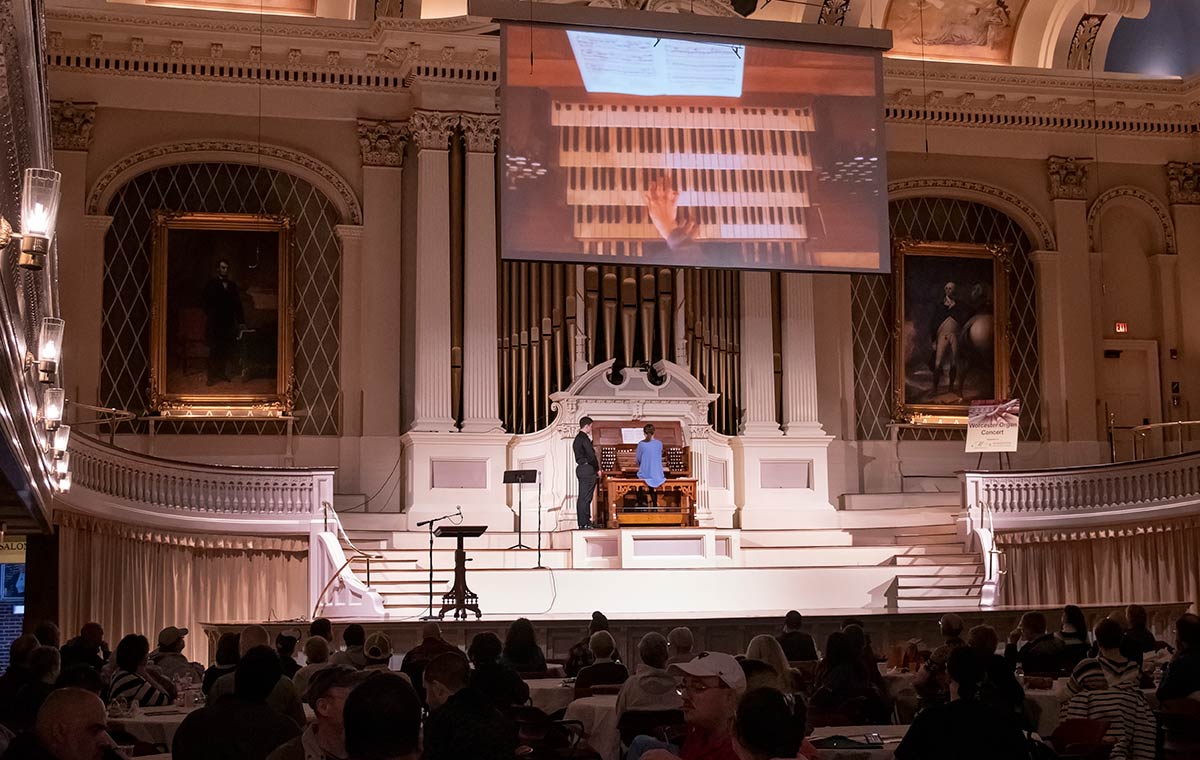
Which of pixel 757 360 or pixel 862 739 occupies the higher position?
pixel 757 360

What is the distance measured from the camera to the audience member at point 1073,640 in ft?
28.6

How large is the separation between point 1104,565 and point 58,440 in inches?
464

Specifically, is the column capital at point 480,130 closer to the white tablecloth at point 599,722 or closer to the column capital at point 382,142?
A: the column capital at point 382,142

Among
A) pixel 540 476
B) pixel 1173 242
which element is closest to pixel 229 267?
pixel 540 476

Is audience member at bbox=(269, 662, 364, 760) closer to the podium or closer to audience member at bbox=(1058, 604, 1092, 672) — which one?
audience member at bbox=(1058, 604, 1092, 672)

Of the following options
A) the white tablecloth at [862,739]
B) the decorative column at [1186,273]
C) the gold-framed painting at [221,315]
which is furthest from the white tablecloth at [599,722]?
the decorative column at [1186,273]

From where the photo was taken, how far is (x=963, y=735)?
4359 mm

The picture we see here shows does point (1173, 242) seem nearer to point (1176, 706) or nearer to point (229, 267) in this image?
point (229, 267)

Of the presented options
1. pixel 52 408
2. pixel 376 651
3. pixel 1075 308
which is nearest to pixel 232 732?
pixel 376 651

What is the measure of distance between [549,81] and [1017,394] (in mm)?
9186

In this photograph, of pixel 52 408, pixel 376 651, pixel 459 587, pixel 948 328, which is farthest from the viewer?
pixel 948 328

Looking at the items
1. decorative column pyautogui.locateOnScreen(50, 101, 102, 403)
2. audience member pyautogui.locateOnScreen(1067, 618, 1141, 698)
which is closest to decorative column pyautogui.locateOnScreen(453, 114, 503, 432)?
decorative column pyautogui.locateOnScreen(50, 101, 102, 403)

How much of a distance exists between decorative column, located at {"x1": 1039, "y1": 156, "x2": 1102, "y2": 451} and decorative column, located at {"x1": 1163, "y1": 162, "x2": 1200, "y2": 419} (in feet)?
4.10

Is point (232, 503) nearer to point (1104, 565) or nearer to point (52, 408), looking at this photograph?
point (52, 408)
